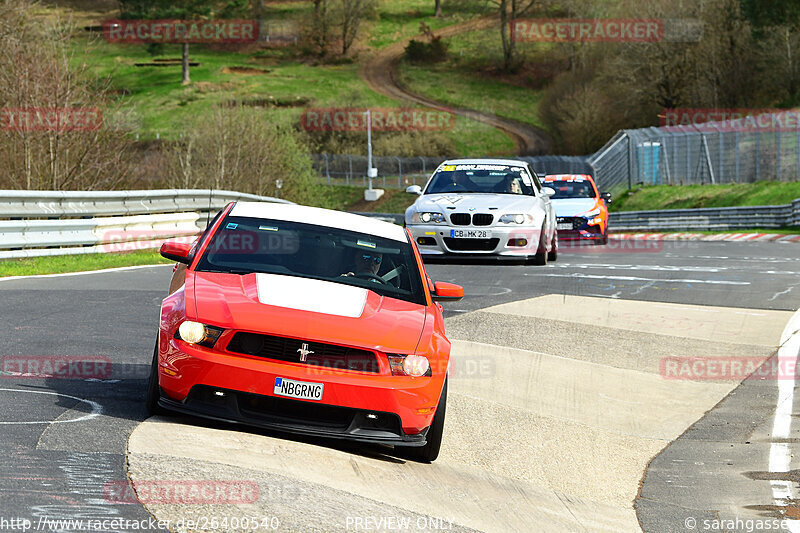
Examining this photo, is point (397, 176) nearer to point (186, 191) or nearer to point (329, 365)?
point (186, 191)

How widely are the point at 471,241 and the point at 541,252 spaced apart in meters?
1.46

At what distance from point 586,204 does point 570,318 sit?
1296 centimetres

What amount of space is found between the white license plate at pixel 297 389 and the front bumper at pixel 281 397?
25 millimetres

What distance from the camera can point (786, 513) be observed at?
651 cm

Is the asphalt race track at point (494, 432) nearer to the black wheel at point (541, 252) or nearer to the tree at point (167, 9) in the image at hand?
the black wheel at point (541, 252)

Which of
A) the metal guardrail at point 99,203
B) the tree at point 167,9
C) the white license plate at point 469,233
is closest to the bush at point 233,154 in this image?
the metal guardrail at point 99,203

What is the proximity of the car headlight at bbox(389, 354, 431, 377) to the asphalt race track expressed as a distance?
56 cm

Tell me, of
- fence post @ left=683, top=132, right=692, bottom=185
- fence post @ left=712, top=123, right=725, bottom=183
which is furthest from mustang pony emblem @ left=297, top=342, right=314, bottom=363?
fence post @ left=683, top=132, right=692, bottom=185

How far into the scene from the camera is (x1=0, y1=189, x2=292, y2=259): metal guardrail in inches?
648

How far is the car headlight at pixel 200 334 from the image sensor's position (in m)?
6.36

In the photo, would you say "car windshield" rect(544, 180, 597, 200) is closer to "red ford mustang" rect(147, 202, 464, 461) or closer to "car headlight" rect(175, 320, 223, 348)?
"red ford mustang" rect(147, 202, 464, 461)

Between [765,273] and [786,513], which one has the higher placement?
[786,513]

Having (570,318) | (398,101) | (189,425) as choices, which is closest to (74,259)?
(570,318)

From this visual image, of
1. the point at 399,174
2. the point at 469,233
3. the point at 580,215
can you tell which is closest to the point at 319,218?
the point at 469,233
